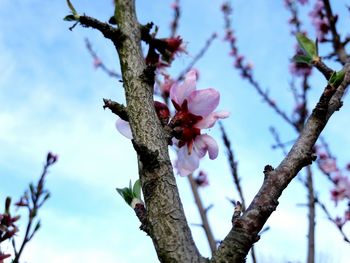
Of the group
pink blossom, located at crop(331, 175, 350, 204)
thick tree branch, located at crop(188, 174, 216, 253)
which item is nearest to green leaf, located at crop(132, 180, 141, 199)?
thick tree branch, located at crop(188, 174, 216, 253)

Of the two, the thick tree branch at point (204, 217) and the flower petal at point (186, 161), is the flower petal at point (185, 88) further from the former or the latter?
the thick tree branch at point (204, 217)

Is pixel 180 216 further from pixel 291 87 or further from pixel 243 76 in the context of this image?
pixel 243 76

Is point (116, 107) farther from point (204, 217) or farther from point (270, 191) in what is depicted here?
point (204, 217)

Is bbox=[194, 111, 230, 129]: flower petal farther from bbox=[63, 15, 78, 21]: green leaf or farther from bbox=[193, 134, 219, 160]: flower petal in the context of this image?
bbox=[63, 15, 78, 21]: green leaf

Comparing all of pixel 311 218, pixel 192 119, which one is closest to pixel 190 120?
pixel 192 119

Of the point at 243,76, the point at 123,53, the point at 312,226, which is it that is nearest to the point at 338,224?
the point at 312,226
